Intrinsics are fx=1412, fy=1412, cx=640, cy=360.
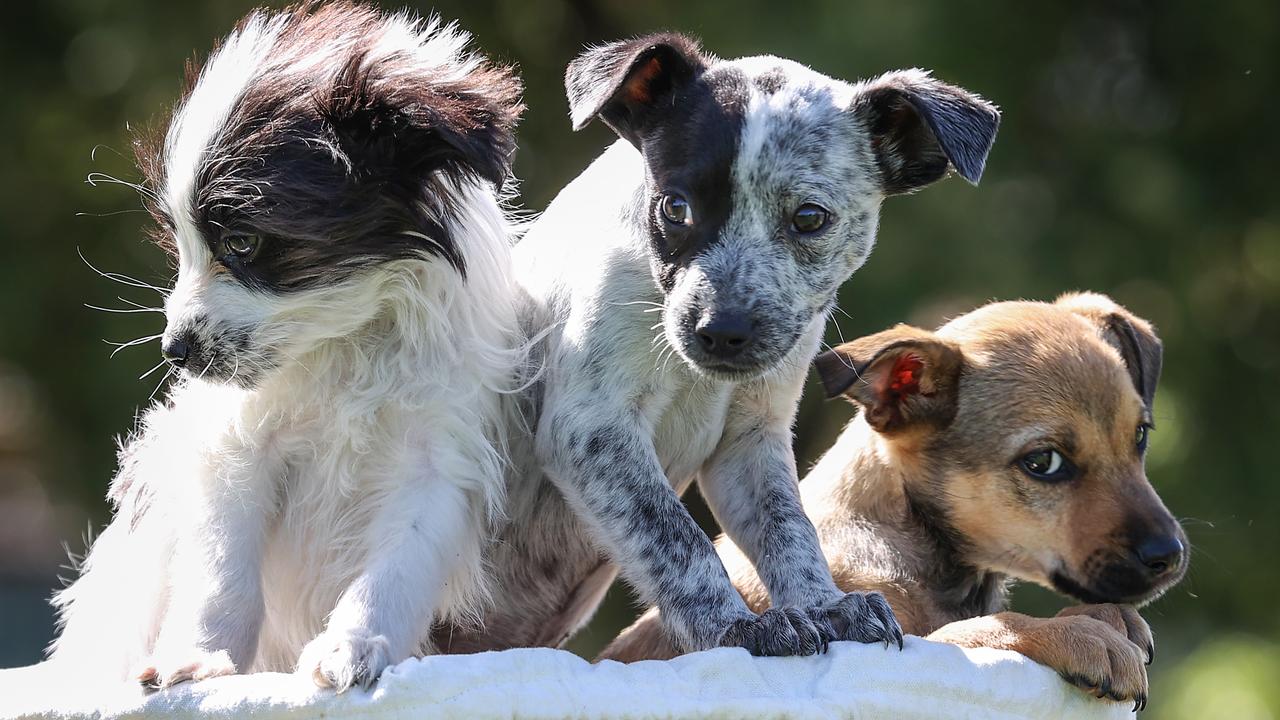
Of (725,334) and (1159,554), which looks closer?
(725,334)

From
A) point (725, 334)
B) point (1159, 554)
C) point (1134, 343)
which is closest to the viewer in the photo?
point (725, 334)

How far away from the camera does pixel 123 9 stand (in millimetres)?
9867

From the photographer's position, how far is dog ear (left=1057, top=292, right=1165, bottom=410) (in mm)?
4449

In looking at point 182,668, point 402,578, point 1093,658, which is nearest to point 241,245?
point 402,578

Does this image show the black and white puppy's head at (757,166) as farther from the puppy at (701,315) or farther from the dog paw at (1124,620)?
the dog paw at (1124,620)

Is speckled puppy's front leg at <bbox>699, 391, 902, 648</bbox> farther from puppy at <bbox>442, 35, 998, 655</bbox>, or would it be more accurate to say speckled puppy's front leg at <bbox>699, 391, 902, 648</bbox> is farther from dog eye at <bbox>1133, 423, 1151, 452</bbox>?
dog eye at <bbox>1133, 423, 1151, 452</bbox>

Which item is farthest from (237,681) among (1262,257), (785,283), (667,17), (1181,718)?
(1262,257)

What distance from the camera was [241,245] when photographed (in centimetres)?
365

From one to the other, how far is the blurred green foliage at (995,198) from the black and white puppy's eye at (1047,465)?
4.47 meters

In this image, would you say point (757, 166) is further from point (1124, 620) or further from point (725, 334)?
point (1124, 620)

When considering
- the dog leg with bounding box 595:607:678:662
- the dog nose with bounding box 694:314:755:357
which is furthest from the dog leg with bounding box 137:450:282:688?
the dog nose with bounding box 694:314:755:357

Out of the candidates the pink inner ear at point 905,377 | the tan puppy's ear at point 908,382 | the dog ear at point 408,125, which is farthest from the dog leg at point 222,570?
the pink inner ear at point 905,377

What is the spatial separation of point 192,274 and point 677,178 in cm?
129

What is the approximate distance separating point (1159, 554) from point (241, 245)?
103 inches
